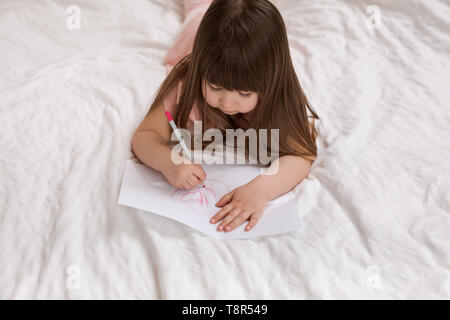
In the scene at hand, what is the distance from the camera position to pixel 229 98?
0.83 m

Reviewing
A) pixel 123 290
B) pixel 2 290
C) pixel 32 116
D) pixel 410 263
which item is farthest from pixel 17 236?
pixel 410 263

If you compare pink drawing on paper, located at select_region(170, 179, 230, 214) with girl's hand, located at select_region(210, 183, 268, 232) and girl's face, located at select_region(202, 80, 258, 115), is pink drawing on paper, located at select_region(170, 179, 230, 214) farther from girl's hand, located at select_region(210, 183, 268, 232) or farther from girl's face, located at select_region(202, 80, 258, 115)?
girl's face, located at select_region(202, 80, 258, 115)

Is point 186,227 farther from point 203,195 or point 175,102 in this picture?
point 175,102

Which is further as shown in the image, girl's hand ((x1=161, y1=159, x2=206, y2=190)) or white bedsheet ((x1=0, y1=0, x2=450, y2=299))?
girl's hand ((x1=161, y1=159, x2=206, y2=190))

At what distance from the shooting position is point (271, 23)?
2.63 feet

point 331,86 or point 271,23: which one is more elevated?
point 271,23

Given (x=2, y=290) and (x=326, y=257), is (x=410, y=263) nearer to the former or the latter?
(x=326, y=257)

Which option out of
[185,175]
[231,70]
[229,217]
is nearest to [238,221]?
[229,217]

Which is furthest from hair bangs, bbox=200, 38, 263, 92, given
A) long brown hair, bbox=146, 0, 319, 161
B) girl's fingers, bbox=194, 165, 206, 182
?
girl's fingers, bbox=194, 165, 206, 182

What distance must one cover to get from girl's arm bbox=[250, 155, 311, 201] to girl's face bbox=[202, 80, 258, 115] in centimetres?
12

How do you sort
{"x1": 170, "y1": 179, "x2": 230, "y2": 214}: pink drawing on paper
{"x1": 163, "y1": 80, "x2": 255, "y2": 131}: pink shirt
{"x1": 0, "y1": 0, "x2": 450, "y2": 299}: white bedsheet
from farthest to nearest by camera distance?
{"x1": 163, "y1": 80, "x2": 255, "y2": 131}: pink shirt
{"x1": 170, "y1": 179, "x2": 230, "y2": 214}: pink drawing on paper
{"x1": 0, "y1": 0, "x2": 450, "y2": 299}: white bedsheet

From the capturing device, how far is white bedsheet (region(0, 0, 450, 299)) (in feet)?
2.41

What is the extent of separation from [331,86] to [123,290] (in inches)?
25.8

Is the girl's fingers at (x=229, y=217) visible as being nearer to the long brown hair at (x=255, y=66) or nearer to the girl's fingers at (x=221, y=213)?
the girl's fingers at (x=221, y=213)
